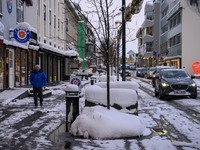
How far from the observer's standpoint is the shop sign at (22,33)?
22.1m

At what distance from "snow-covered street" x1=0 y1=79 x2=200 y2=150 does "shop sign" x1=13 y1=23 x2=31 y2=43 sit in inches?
380

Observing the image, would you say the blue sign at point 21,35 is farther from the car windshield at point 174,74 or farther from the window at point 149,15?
the window at point 149,15

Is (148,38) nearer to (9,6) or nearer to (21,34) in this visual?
(9,6)

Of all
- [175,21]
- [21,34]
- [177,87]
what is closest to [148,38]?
[175,21]

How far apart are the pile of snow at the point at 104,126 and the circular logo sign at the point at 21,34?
1401cm

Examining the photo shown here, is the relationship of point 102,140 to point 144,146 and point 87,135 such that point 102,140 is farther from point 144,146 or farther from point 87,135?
point 144,146

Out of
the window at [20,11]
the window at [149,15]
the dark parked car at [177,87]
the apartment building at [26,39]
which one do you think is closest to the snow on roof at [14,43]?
the apartment building at [26,39]

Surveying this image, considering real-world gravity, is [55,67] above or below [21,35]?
below

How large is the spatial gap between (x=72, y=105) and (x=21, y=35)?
13.5 meters

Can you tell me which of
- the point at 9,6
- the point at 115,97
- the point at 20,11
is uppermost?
the point at 20,11

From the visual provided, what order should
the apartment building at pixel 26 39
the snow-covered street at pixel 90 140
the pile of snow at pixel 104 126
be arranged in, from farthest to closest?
the apartment building at pixel 26 39
the pile of snow at pixel 104 126
the snow-covered street at pixel 90 140

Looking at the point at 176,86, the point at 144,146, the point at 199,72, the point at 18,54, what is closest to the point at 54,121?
the point at 144,146

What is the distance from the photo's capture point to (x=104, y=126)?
8367 millimetres

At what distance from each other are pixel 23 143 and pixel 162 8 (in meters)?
68.5
